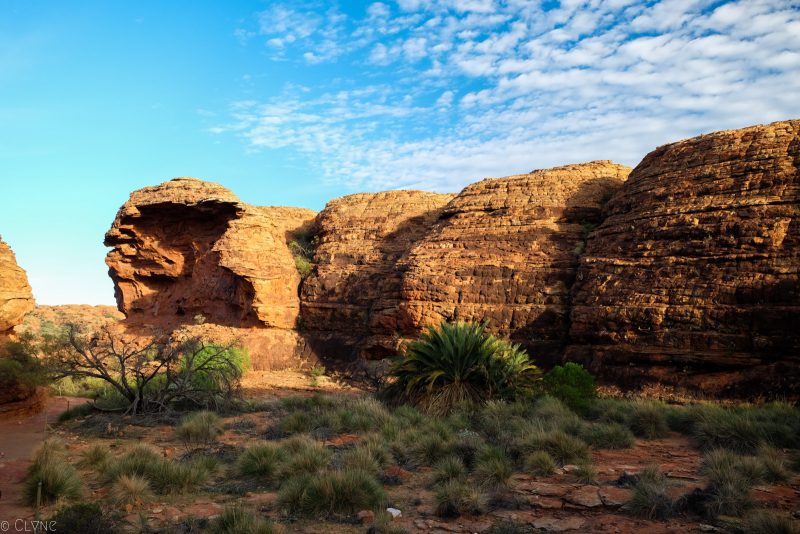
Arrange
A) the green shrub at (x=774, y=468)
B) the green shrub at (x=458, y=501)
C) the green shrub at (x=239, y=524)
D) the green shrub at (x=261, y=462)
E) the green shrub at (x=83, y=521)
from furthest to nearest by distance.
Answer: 1. the green shrub at (x=261, y=462)
2. the green shrub at (x=774, y=468)
3. the green shrub at (x=458, y=501)
4. the green shrub at (x=239, y=524)
5. the green shrub at (x=83, y=521)

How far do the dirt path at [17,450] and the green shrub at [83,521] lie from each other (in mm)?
978

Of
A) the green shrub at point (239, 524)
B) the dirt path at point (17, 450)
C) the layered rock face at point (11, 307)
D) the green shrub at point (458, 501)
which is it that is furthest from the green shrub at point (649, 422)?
Answer: the layered rock face at point (11, 307)

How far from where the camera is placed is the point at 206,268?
2684 cm

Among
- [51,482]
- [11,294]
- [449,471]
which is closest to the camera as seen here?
[51,482]

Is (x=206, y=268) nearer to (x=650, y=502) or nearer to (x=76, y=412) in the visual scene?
(x=76, y=412)

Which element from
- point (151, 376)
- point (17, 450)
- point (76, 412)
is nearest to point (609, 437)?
point (17, 450)

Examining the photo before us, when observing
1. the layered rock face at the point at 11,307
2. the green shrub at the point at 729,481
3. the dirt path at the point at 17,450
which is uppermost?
the layered rock face at the point at 11,307

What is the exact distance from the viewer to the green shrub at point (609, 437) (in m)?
8.48

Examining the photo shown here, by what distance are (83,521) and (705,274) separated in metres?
14.8

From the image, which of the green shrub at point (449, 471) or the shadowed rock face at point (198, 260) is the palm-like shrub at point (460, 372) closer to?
the green shrub at point (449, 471)

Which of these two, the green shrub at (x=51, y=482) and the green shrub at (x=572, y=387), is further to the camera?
the green shrub at (x=572, y=387)

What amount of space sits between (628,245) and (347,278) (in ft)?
43.5

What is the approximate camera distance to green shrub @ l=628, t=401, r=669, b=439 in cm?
937

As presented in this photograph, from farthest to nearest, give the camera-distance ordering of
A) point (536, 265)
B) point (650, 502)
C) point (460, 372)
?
point (536, 265) → point (460, 372) → point (650, 502)
